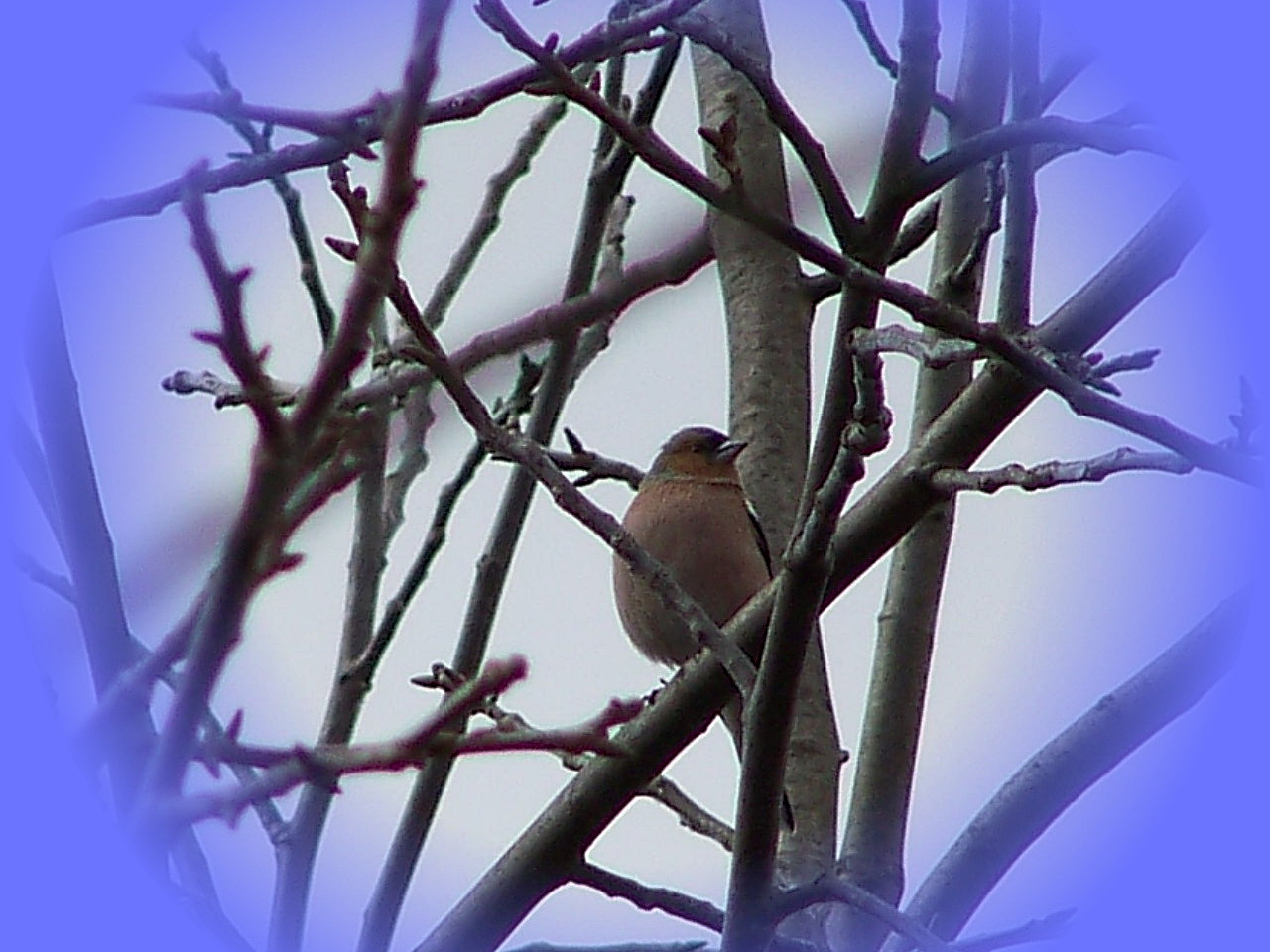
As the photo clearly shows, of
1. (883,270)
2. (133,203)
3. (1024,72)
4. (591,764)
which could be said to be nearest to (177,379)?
(133,203)

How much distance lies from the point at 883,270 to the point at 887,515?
0.52 meters

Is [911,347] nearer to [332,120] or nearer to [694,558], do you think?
[332,120]

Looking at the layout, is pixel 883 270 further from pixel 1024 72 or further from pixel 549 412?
pixel 549 412

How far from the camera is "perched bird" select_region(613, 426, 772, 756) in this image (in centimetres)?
589

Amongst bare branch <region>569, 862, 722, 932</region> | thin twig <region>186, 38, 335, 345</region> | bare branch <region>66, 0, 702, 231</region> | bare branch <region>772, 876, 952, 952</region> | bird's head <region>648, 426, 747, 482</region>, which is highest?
bird's head <region>648, 426, 747, 482</region>

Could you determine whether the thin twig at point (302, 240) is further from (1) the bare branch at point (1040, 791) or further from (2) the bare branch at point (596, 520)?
(1) the bare branch at point (1040, 791)

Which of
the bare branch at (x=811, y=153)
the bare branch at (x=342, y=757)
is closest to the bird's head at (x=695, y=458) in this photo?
the bare branch at (x=811, y=153)

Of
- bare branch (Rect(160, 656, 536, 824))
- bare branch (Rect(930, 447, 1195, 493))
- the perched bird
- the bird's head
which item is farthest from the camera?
the bird's head

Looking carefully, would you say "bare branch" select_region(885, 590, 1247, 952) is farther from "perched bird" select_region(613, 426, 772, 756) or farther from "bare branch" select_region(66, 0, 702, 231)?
"perched bird" select_region(613, 426, 772, 756)

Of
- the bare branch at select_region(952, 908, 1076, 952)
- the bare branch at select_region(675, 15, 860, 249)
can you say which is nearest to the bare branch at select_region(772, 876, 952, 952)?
the bare branch at select_region(952, 908, 1076, 952)

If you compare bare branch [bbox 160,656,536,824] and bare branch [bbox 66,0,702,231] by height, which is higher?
bare branch [bbox 66,0,702,231]

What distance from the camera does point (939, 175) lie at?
8.81 feet

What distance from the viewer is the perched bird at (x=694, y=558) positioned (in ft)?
19.3

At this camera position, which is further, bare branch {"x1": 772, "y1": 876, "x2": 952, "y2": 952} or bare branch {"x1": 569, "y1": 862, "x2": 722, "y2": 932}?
bare branch {"x1": 569, "y1": 862, "x2": 722, "y2": 932}
